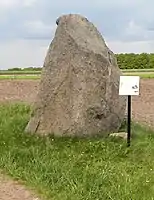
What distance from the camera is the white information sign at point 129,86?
10.1 meters

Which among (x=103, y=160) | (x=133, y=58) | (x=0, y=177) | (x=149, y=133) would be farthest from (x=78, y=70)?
(x=133, y=58)

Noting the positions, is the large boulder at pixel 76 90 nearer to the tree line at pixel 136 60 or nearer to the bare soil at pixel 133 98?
the bare soil at pixel 133 98

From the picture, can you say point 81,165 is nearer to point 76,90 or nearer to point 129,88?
point 129,88

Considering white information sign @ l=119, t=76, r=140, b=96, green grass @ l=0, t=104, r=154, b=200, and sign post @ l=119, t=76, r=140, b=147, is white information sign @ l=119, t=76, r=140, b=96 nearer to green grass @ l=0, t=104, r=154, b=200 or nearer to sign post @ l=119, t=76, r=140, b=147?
sign post @ l=119, t=76, r=140, b=147

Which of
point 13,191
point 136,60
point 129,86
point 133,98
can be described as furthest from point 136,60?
point 13,191

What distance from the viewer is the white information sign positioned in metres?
10.1

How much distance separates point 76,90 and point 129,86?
1.39 metres

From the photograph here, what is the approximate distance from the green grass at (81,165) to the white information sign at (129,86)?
0.91 metres

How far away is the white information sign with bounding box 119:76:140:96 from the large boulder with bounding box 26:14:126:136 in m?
1.05

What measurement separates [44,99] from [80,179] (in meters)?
3.69

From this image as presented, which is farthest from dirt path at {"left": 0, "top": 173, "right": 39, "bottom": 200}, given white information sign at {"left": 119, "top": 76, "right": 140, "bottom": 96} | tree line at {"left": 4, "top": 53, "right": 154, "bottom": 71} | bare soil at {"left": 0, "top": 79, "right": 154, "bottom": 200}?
tree line at {"left": 4, "top": 53, "right": 154, "bottom": 71}

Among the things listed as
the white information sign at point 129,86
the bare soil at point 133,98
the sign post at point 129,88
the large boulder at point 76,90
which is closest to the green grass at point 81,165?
the large boulder at point 76,90

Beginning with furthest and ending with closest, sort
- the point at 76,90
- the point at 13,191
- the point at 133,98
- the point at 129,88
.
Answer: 1. the point at 133,98
2. the point at 76,90
3. the point at 129,88
4. the point at 13,191

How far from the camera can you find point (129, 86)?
10.2 metres
